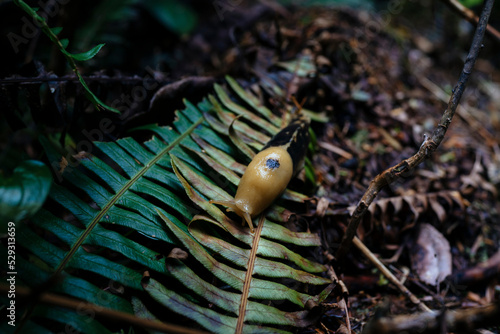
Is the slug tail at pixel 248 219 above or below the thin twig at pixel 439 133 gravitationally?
below

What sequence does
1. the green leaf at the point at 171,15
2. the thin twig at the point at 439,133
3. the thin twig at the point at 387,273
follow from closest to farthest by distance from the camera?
the thin twig at the point at 439,133 → the thin twig at the point at 387,273 → the green leaf at the point at 171,15

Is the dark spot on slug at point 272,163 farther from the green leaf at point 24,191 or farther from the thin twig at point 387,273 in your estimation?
the green leaf at point 24,191

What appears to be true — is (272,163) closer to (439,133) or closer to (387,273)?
(439,133)

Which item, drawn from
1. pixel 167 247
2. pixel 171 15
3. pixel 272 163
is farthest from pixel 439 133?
pixel 171 15

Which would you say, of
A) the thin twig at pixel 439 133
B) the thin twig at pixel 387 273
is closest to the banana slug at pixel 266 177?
the thin twig at pixel 439 133

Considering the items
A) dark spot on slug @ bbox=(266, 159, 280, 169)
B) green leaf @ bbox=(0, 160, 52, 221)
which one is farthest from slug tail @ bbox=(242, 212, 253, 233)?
green leaf @ bbox=(0, 160, 52, 221)

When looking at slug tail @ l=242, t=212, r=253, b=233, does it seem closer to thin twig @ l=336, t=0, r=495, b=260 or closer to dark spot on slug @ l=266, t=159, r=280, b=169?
dark spot on slug @ l=266, t=159, r=280, b=169

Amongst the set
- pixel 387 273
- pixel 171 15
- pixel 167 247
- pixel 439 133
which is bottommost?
pixel 167 247
